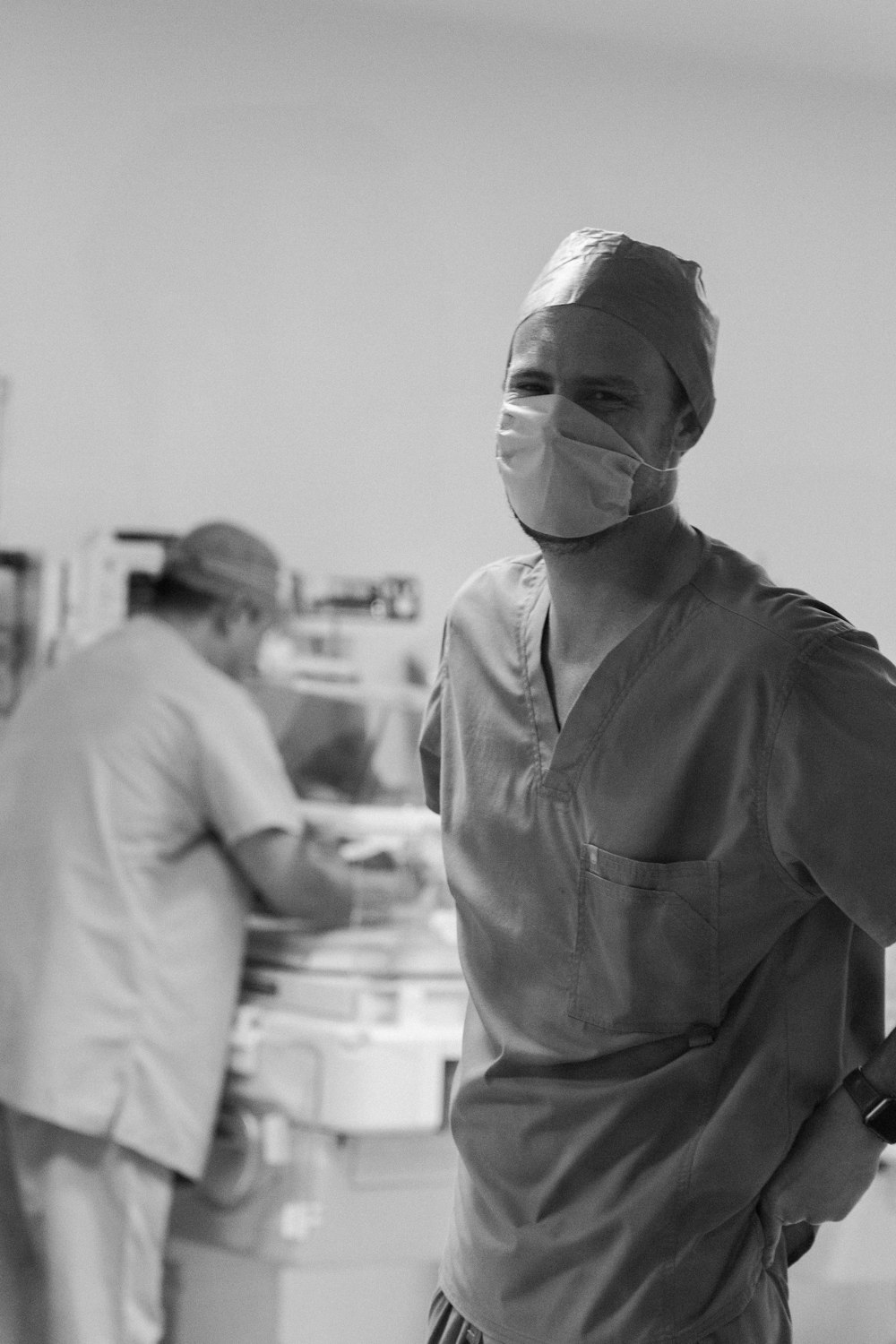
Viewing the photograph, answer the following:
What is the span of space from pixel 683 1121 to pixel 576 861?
210 millimetres

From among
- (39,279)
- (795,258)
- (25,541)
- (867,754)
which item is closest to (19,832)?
(25,541)

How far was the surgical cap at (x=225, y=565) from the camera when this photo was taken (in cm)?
258

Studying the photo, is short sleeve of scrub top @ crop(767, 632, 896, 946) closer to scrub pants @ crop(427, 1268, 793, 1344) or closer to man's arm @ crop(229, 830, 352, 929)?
scrub pants @ crop(427, 1268, 793, 1344)

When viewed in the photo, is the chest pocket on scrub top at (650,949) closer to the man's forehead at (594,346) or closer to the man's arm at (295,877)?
the man's forehead at (594,346)

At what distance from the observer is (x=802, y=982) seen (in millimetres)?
1232

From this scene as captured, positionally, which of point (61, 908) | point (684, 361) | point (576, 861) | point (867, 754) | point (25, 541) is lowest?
point (61, 908)

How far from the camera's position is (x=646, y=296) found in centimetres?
127

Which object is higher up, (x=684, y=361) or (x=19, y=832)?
(x=684, y=361)

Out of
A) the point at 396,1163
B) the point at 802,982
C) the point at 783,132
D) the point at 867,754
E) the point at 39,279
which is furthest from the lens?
the point at 783,132

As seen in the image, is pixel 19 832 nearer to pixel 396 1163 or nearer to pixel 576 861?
pixel 396 1163

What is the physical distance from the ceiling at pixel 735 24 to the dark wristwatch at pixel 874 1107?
222 cm

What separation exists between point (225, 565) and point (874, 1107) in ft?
5.33

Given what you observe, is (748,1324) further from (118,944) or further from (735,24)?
(735,24)

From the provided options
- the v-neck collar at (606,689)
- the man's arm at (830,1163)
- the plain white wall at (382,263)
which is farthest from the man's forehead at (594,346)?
the plain white wall at (382,263)
